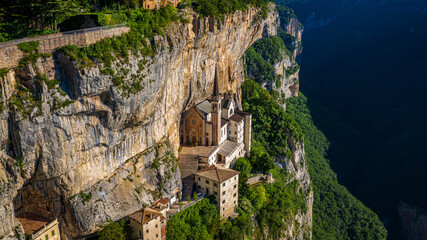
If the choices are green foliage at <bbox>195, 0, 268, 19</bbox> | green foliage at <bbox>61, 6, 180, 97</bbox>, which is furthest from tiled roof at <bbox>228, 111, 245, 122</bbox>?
green foliage at <bbox>61, 6, 180, 97</bbox>

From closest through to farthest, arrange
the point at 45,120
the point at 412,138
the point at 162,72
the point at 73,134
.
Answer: the point at 45,120, the point at 73,134, the point at 162,72, the point at 412,138

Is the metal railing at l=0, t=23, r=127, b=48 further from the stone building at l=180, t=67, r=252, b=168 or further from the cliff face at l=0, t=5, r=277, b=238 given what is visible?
the stone building at l=180, t=67, r=252, b=168

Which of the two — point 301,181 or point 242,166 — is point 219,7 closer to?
point 242,166

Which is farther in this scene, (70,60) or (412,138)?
(412,138)

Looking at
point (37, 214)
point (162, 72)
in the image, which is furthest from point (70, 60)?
point (37, 214)

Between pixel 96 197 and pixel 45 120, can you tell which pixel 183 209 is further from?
pixel 45 120

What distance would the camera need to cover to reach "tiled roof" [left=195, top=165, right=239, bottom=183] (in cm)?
5641

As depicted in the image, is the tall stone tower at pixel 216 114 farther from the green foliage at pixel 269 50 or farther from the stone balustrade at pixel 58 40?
the green foliage at pixel 269 50

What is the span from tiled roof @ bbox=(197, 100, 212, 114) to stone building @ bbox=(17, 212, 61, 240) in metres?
30.8

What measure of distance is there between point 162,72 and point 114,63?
26.7 ft

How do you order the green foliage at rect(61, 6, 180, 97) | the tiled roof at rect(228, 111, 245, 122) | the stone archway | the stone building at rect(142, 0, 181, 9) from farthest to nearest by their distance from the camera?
the tiled roof at rect(228, 111, 245, 122) → the stone archway → the stone building at rect(142, 0, 181, 9) → the green foliage at rect(61, 6, 180, 97)

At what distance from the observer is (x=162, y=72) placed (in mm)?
49062

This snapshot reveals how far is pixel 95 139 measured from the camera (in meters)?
43.3

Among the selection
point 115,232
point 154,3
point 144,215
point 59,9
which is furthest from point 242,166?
point 59,9
